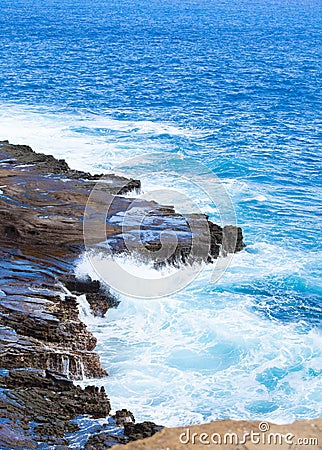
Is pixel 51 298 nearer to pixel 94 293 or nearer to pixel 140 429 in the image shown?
pixel 94 293

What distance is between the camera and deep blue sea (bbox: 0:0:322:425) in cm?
1728

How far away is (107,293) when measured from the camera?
813 inches

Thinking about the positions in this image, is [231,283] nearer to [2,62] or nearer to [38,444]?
[38,444]

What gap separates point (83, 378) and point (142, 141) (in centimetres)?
2475

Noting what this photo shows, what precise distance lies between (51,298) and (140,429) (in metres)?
6.22

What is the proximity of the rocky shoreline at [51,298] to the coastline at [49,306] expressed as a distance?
0.03m

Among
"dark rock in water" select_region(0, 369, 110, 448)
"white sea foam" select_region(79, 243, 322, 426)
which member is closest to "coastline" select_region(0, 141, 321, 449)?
"dark rock in water" select_region(0, 369, 110, 448)

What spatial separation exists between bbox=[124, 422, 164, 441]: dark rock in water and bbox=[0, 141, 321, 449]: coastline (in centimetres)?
2

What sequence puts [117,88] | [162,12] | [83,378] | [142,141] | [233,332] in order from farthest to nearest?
[162,12] → [117,88] → [142,141] → [233,332] → [83,378]

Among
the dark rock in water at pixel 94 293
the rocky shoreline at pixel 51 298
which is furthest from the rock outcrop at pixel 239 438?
the dark rock in water at pixel 94 293

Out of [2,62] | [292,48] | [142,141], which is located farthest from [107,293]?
[292,48]

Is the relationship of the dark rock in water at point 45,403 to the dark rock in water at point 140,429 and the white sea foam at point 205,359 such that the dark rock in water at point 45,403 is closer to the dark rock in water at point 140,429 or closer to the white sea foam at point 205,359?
the dark rock in water at point 140,429

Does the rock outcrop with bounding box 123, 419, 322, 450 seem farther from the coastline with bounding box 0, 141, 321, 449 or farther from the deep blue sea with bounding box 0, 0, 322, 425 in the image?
the deep blue sea with bounding box 0, 0, 322, 425

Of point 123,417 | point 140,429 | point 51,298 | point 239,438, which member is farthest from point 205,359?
point 239,438
